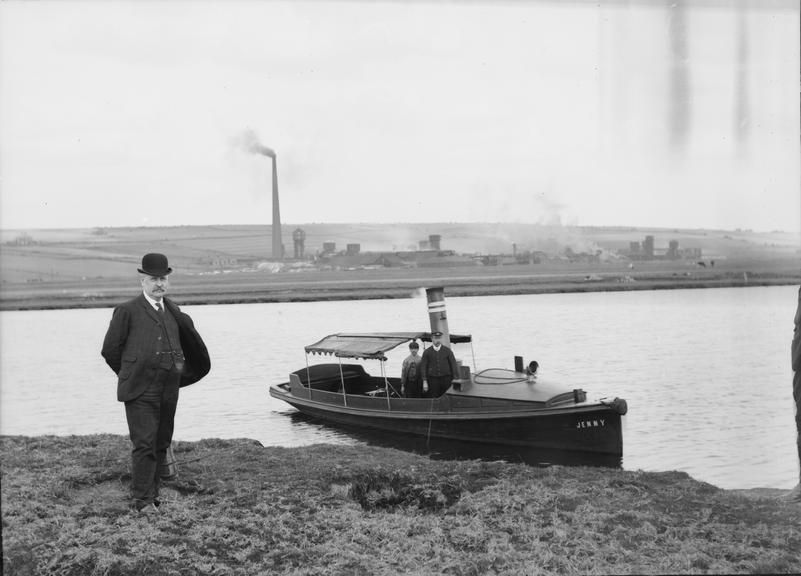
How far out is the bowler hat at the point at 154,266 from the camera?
816cm

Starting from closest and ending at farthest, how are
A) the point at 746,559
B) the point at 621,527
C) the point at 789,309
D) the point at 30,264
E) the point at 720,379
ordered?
the point at 746,559 < the point at 621,527 < the point at 720,379 < the point at 789,309 < the point at 30,264

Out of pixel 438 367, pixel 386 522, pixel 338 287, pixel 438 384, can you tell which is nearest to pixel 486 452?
pixel 438 384

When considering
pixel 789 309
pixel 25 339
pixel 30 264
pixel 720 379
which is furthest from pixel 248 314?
pixel 30 264

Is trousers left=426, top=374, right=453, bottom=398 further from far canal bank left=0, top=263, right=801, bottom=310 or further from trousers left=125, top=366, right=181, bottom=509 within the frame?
far canal bank left=0, top=263, right=801, bottom=310

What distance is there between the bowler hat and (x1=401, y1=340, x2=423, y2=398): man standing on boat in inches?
417

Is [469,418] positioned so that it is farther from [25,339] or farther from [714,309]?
[714,309]

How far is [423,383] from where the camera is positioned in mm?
18156

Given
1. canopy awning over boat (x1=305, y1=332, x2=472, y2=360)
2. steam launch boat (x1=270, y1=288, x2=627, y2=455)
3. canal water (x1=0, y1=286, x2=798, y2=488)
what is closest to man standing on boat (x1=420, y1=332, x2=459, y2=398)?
steam launch boat (x1=270, y1=288, x2=627, y2=455)

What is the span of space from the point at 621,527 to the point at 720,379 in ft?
86.5

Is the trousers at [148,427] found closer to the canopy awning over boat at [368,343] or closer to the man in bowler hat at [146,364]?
the man in bowler hat at [146,364]

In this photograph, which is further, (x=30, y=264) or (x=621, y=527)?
(x=30, y=264)

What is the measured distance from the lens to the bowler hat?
816cm

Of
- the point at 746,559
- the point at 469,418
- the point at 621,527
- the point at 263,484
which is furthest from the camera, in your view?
the point at 469,418

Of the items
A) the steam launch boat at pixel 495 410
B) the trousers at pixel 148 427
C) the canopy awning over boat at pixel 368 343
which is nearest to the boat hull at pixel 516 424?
the steam launch boat at pixel 495 410
